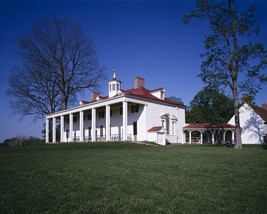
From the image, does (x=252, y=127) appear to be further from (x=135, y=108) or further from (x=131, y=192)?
(x=131, y=192)

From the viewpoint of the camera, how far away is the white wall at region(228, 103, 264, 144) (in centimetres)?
3856

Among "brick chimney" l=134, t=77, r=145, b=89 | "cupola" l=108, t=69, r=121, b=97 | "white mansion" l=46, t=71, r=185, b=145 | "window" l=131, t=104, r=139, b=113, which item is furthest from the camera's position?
"brick chimney" l=134, t=77, r=145, b=89

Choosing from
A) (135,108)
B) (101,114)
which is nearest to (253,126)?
(135,108)

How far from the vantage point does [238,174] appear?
22.1 feet

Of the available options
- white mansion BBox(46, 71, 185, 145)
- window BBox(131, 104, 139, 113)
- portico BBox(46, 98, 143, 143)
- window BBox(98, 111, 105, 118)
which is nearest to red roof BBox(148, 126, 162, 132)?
white mansion BBox(46, 71, 185, 145)


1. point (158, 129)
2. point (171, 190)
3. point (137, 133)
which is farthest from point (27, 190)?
point (137, 133)

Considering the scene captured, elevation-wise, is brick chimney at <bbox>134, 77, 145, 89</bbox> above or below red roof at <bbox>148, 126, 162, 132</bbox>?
above

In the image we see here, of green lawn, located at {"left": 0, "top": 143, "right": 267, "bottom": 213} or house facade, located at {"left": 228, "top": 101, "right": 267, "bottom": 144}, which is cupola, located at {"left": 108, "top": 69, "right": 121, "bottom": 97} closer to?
house facade, located at {"left": 228, "top": 101, "right": 267, "bottom": 144}

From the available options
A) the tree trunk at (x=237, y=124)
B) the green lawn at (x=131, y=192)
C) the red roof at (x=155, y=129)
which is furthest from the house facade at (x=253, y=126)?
the green lawn at (x=131, y=192)

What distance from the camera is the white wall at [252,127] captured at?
3856 cm

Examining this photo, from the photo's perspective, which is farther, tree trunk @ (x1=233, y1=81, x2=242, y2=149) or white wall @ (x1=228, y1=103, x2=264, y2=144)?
white wall @ (x1=228, y1=103, x2=264, y2=144)

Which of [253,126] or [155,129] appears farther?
[253,126]

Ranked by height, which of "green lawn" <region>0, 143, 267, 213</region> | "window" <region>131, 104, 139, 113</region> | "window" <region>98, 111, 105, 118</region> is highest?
"window" <region>131, 104, 139, 113</region>

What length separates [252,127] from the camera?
130 ft
